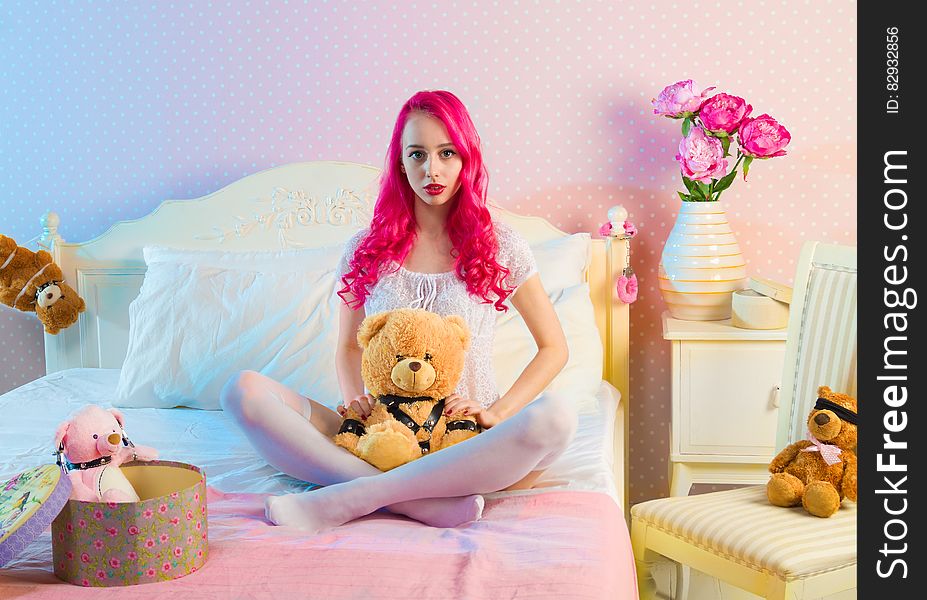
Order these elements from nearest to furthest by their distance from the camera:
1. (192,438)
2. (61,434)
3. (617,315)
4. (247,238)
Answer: (61,434), (192,438), (617,315), (247,238)

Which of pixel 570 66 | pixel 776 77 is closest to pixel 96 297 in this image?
pixel 570 66

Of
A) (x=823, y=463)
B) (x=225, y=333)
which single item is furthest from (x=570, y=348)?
(x=225, y=333)

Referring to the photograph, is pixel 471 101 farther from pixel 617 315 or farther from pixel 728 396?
pixel 728 396

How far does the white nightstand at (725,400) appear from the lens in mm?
2377

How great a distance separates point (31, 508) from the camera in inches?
49.6

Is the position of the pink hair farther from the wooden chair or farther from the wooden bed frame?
the wooden bed frame

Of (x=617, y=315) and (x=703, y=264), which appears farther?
(x=617, y=315)

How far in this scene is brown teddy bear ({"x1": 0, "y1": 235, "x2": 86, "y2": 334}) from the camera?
2781 mm

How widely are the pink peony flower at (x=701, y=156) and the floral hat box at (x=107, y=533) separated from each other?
1.57 meters

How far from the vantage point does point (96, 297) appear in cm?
289

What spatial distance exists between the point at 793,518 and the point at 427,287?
80 centimetres
